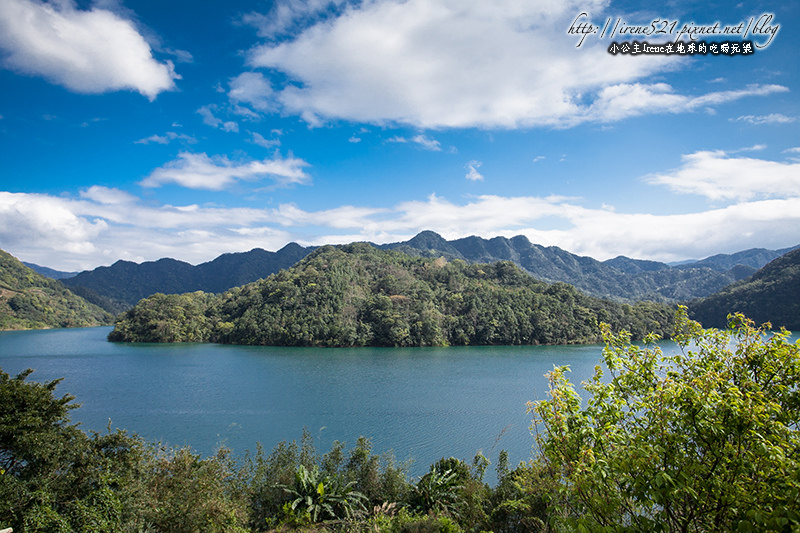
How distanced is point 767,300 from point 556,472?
9599 cm

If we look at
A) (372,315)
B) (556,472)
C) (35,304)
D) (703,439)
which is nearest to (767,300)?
(372,315)

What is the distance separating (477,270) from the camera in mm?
99125

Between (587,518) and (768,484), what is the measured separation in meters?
1.72

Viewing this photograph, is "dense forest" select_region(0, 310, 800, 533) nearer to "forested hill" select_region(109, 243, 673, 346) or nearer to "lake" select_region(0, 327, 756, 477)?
"lake" select_region(0, 327, 756, 477)

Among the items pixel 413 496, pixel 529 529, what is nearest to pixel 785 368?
pixel 529 529

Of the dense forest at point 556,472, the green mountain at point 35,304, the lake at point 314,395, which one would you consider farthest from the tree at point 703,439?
the green mountain at point 35,304

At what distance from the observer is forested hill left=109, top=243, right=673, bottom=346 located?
65.5 metres

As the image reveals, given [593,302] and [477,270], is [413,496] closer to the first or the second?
[593,302]

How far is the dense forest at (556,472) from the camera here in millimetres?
3824

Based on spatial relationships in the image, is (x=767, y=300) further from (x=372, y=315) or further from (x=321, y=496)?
(x=321, y=496)

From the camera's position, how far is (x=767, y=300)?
7481 cm

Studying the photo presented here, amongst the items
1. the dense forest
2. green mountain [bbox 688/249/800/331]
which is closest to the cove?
the dense forest

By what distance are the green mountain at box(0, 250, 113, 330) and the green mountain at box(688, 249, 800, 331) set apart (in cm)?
14011

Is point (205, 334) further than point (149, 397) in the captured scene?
Yes
